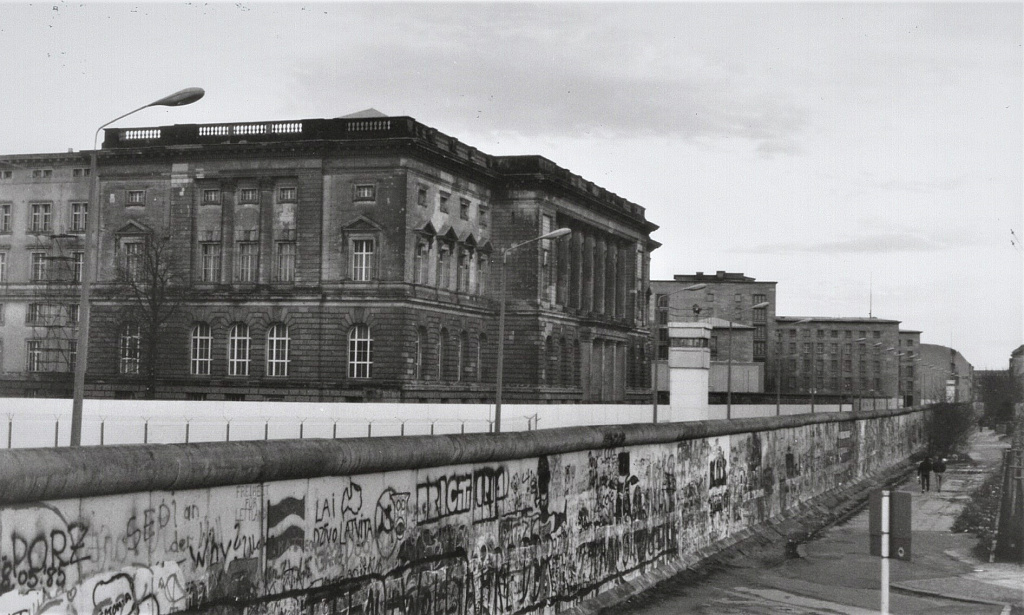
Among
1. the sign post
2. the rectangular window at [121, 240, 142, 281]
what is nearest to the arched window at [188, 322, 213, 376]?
the rectangular window at [121, 240, 142, 281]

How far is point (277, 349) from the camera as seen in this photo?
73.2 meters

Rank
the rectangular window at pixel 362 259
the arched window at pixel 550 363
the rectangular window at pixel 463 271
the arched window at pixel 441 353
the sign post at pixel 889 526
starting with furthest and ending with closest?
the arched window at pixel 550 363
the rectangular window at pixel 463 271
the arched window at pixel 441 353
the rectangular window at pixel 362 259
the sign post at pixel 889 526

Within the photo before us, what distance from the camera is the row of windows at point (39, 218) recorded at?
2579 inches

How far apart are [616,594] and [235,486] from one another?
1170 centimetres

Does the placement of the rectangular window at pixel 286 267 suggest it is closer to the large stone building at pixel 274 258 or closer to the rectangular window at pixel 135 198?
the large stone building at pixel 274 258

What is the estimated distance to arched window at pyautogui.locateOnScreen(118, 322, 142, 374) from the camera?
242ft

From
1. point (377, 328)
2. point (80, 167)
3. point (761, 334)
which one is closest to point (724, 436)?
point (377, 328)

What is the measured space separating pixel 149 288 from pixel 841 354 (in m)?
117

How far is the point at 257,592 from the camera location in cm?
1170

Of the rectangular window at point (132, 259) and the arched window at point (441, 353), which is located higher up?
the rectangular window at point (132, 259)

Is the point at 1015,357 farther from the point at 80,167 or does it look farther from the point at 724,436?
the point at 724,436

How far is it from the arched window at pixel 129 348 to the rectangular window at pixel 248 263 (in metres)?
7.29

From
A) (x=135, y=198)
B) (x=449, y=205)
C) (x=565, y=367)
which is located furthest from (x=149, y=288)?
(x=565, y=367)

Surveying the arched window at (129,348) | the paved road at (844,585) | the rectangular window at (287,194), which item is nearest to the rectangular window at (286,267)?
the rectangular window at (287,194)
